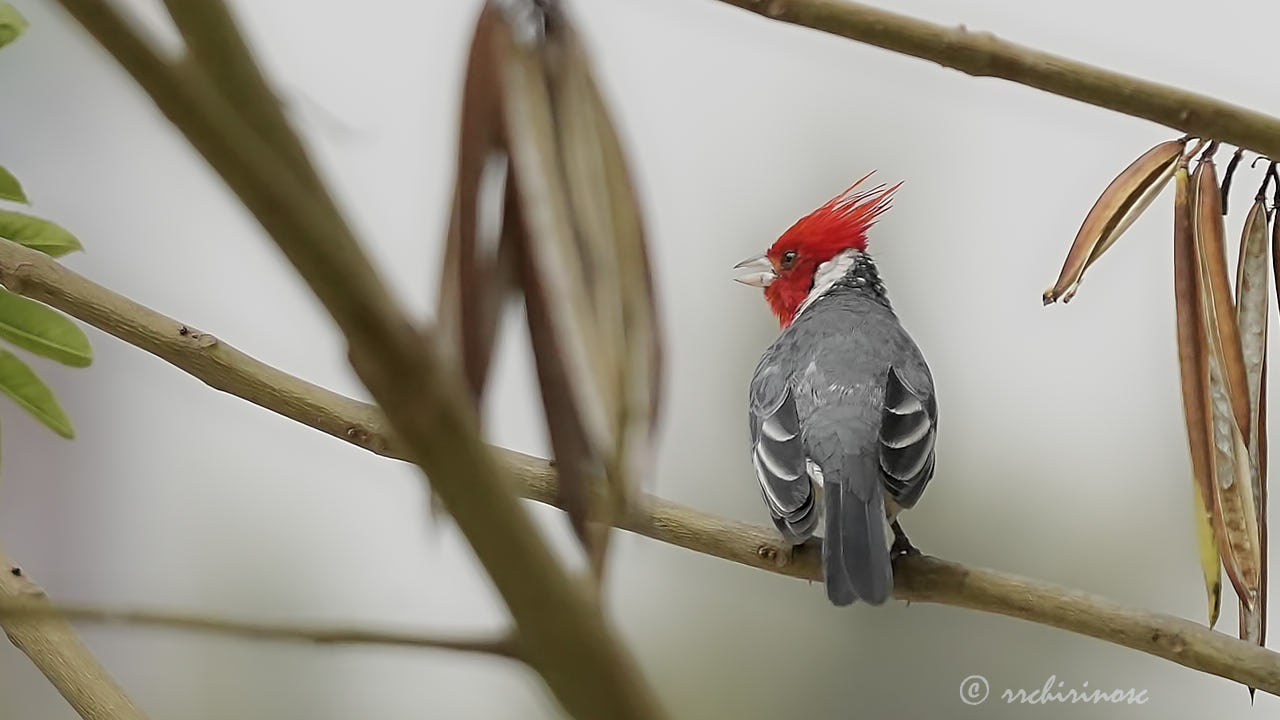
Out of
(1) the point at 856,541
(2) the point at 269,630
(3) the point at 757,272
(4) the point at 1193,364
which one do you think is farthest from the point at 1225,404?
(3) the point at 757,272

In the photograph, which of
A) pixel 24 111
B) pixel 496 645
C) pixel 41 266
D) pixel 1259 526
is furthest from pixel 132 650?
pixel 496 645

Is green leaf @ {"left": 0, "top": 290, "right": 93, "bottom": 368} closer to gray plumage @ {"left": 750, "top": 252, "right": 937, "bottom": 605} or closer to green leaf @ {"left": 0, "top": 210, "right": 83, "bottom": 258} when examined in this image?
green leaf @ {"left": 0, "top": 210, "right": 83, "bottom": 258}

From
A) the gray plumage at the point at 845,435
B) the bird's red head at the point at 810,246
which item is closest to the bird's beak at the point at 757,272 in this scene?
the bird's red head at the point at 810,246

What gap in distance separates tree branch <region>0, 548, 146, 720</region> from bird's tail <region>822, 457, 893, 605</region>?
0.43 metres

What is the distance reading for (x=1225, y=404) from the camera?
537 mm

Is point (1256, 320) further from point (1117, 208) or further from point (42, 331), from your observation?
point (42, 331)

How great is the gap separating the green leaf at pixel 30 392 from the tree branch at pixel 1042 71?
0.45 m

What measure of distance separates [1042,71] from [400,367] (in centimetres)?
30

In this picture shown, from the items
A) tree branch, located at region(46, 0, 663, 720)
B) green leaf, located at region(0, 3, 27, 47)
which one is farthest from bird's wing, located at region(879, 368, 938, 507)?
tree branch, located at region(46, 0, 663, 720)

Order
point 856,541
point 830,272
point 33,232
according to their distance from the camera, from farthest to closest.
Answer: point 830,272, point 856,541, point 33,232

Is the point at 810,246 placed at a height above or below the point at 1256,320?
above

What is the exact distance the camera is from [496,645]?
200 mm

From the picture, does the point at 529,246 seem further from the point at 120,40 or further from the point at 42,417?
the point at 42,417

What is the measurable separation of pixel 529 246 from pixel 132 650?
4.70 feet
